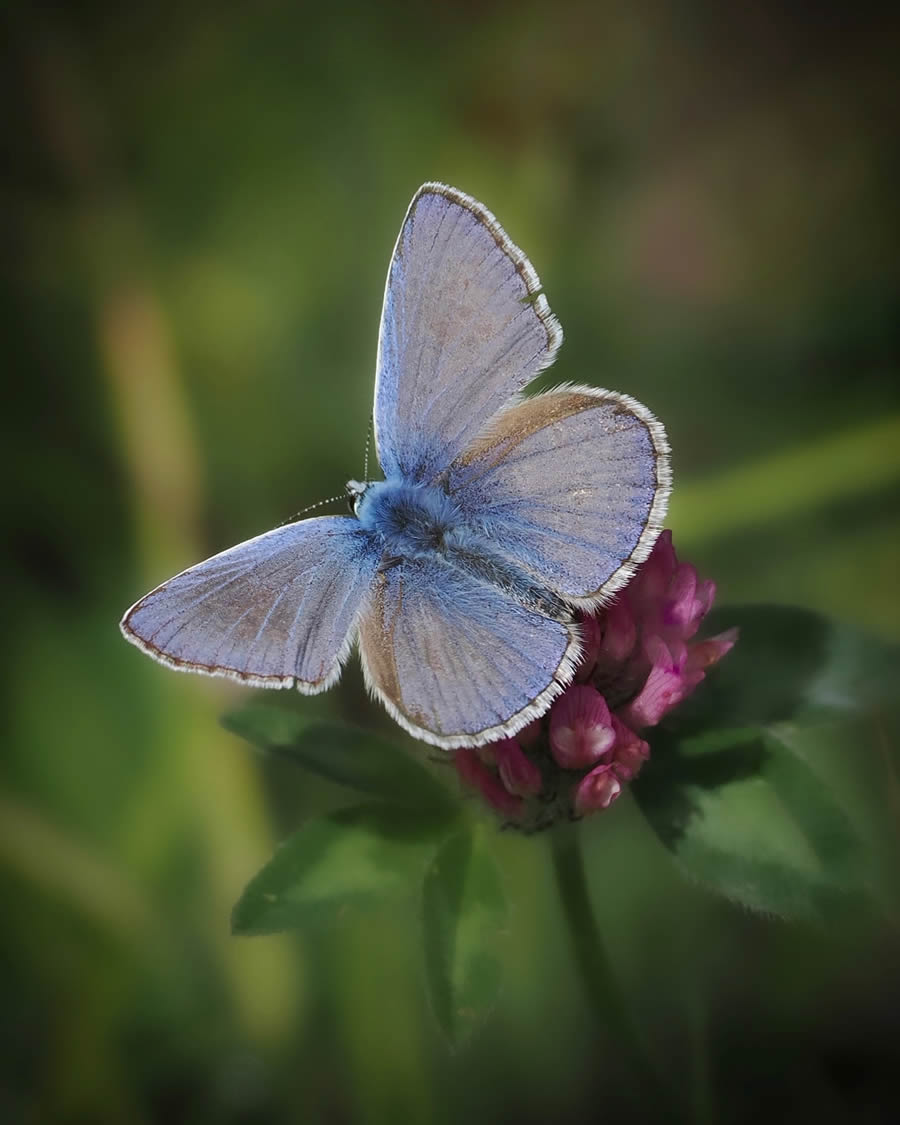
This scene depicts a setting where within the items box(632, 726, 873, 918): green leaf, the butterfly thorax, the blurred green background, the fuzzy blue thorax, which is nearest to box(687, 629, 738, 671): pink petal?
box(632, 726, 873, 918): green leaf

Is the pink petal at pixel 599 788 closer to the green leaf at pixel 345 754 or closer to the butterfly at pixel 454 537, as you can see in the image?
the butterfly at pixel 454 537

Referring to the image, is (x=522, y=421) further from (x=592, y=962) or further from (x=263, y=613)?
(x=592, y=962)

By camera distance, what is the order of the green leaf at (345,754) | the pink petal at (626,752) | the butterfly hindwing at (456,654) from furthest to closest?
the green leaf at (345,754) → the pink petal at (626,752) → the butterfly hindwing at (456,654)

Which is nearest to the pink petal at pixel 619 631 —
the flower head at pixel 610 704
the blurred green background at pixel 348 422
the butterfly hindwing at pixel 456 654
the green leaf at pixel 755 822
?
the flower head at pixel 610 704

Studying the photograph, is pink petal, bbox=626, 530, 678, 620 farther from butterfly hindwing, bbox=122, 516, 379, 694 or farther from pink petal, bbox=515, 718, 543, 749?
butterfly hindwing, bbox=122, 516, 379, 694

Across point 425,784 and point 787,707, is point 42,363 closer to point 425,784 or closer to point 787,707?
point 425,784

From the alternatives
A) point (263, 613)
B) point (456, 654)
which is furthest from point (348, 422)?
point (456, 654)

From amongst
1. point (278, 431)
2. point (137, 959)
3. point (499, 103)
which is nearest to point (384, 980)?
point (137, 959)
